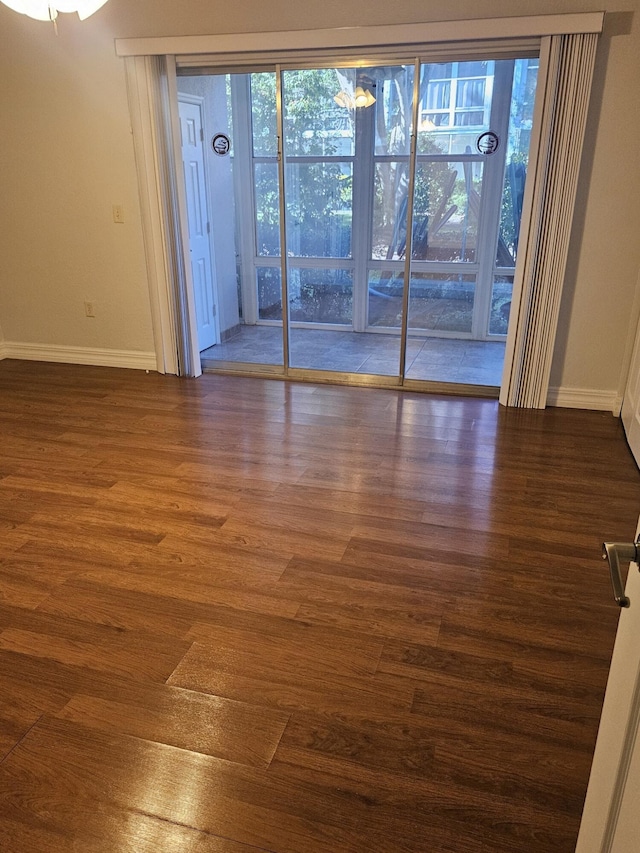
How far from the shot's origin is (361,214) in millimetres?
4949

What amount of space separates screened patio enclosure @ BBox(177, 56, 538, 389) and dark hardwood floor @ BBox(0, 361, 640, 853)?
152 cm

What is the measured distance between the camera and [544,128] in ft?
12.2

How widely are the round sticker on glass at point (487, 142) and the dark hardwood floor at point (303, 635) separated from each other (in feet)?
8.34

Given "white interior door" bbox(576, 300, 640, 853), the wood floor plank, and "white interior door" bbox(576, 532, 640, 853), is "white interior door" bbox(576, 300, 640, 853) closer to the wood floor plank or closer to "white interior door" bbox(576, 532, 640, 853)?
"white interior door" bbox(576, 532, 640, 853)

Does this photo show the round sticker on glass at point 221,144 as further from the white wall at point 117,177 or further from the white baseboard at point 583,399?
the white baseboard at point 583,399

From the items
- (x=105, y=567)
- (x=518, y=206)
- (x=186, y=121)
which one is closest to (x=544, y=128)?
(x=518, y=206)

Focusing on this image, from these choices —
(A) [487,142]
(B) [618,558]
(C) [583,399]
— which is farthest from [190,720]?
(A) [487,142]

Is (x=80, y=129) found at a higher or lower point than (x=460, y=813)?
higher

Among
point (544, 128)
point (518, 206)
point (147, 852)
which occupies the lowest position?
point (147, 852)

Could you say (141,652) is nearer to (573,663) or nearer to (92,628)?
(92,628)

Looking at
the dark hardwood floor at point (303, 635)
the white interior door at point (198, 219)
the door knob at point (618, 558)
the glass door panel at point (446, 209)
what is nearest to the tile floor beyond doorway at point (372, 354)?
the white interior door at point (198, 219)

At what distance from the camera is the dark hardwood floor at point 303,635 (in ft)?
5.08

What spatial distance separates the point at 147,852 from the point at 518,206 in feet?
17.6

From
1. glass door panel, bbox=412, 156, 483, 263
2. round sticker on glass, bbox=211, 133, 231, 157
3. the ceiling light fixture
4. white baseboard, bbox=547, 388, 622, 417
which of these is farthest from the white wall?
the ceiling light fixture
